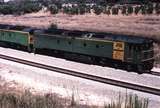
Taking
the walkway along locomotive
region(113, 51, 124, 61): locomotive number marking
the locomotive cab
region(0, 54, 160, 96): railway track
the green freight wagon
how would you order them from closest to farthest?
region(0, 54, 160, 96): railway track
the locomotive cab
the walkway along locomotive
region(113, 51, 124, 61): locomotive number marking
the green freight wagon

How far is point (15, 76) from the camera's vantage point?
2480 centimetres

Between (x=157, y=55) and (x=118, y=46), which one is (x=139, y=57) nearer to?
(x=118, y=46)

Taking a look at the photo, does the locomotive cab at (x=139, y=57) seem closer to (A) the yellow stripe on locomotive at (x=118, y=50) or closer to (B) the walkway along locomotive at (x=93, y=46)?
(B) the walkway along locomotive at (x=93, y=46)

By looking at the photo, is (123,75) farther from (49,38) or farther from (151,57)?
(49,38)

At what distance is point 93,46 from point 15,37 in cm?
1240

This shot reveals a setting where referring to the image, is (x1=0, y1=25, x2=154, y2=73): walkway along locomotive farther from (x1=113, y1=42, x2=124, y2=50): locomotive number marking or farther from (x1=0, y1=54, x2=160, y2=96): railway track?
(x1=0, y1=54, x2=160, y2=96): railway track

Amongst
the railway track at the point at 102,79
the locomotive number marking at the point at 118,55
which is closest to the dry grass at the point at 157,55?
the locomotive number marking at the point at 118,55

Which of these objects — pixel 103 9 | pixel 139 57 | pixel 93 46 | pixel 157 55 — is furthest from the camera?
pixel 103 9

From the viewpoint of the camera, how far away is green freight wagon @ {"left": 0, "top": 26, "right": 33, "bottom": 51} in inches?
1402

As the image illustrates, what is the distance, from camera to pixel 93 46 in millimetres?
27531

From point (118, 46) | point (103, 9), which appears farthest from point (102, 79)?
point (103, 9)

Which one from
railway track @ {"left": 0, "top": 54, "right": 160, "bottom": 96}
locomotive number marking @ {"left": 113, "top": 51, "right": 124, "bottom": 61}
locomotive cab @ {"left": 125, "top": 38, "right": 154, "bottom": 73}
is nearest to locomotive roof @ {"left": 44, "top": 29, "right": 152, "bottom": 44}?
locomotive cab @ {"left": 125, "top": 38, "right": 154, "bottom": 73}

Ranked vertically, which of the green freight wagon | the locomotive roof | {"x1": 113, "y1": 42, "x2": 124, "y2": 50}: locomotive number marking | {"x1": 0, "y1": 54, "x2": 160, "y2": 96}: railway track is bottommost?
{"x1": 0, "y1": 54, "x2": 160, "y2": 96}: railway track

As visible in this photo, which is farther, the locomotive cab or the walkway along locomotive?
the walkway along locomotive
